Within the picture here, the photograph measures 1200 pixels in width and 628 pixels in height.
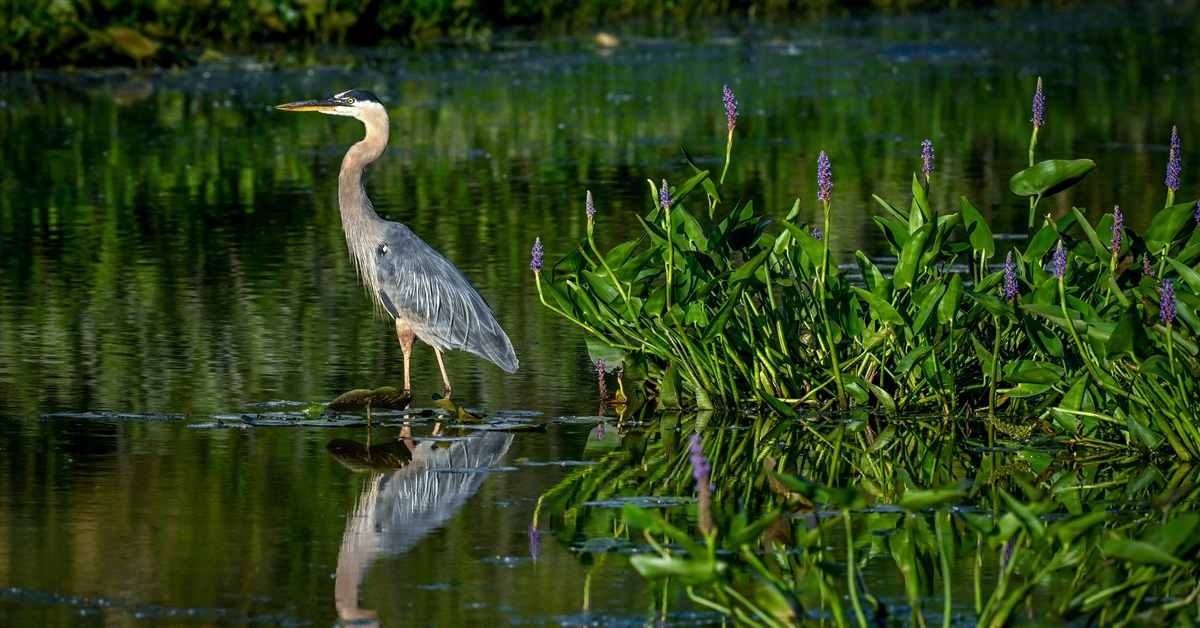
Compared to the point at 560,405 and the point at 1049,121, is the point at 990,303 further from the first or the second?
the point at 1049,121

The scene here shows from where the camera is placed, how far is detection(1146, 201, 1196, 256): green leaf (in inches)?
278

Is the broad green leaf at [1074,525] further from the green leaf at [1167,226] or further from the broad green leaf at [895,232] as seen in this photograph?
the broad green leaf at [895,232]

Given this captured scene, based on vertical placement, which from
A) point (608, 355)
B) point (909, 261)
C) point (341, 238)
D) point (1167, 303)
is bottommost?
→ point (341, 238)

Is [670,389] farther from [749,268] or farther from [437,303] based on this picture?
[437,303]

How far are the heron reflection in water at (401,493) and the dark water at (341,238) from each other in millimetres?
26

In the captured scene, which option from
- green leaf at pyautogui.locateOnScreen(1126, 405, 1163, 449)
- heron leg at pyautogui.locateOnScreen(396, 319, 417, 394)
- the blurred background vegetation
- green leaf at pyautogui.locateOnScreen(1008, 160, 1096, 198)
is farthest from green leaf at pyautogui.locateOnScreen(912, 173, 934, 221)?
the blurred background vegetation

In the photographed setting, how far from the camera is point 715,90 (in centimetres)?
2422

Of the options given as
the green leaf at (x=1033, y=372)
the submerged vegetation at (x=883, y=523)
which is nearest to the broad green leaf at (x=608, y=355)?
the submerged vegetation at (x=883, y=523)

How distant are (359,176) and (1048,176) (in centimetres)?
325

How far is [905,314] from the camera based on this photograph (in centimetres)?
729

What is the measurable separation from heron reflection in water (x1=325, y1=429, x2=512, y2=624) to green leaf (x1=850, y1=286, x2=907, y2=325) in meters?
1.40

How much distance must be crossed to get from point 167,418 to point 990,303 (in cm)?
310

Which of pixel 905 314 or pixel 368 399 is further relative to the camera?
pixel 368 399

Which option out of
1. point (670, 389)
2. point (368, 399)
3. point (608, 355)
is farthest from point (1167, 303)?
point (368, 399)
